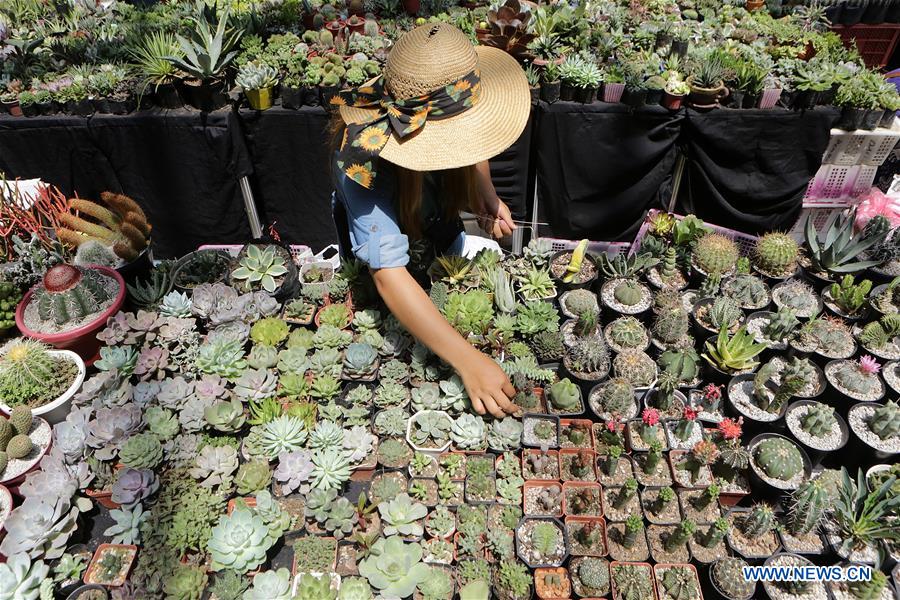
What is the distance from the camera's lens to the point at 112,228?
114 inches

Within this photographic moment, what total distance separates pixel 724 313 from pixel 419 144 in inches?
62.6

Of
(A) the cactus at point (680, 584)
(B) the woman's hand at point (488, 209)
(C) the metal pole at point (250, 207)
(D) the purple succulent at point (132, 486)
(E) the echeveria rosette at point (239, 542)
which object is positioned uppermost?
(B) the woman's hand at point (488, 209)

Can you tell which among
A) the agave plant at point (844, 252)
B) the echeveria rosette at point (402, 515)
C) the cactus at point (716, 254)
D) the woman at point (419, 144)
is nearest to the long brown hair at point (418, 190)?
the woman at point (419, 144)

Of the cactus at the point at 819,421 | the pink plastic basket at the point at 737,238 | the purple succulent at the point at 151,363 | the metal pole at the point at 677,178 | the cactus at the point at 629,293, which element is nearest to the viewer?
the cactus at the point at 819,421

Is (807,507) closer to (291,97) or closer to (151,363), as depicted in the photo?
(151,363)

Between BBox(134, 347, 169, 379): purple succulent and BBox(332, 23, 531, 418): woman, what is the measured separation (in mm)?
1002

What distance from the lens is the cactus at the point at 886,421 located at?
200 centimetres

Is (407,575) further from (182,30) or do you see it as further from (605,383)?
(182,30)

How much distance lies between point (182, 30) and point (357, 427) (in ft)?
11.4

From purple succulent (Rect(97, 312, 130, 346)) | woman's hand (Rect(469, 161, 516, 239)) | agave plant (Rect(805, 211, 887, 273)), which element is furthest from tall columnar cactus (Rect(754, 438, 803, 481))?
purple succulent (Rect(97, 312, 130, 346))

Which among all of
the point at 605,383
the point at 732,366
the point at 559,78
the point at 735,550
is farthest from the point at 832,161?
the point at 735,550

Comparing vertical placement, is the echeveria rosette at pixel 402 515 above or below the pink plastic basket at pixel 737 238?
below

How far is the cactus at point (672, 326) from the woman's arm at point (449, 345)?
98 cm

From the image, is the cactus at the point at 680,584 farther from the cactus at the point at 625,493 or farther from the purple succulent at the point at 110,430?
the purple succulent at the point at 110,430
